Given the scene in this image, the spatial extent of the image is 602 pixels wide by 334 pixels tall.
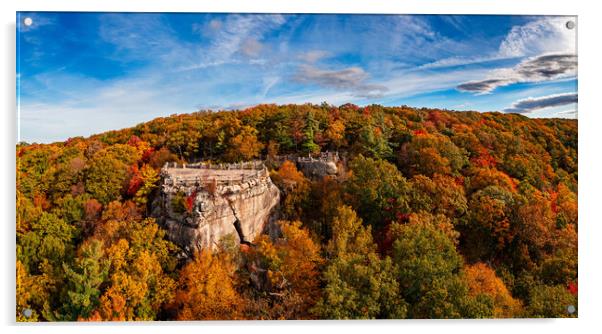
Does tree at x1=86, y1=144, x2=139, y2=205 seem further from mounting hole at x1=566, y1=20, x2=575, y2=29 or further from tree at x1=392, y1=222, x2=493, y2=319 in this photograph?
mounting hole at x1=566, y1=20, x2=575, y2=29

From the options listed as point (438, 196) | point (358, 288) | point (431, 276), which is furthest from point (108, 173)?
point (438, 196)

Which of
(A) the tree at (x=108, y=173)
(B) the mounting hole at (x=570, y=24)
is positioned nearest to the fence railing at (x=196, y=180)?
(A) the tree at (x=108, y=173)

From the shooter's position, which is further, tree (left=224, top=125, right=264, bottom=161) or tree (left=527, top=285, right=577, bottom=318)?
tree (left=224, top=125, right=264, bottom=161)

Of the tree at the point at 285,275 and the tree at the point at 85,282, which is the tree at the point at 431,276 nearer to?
the tree at the point at 285,275

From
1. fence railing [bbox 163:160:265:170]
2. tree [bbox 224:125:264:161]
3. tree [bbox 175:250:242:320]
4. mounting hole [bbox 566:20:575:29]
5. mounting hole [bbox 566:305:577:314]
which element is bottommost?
mounting hole [bbox 566:305:577:314]

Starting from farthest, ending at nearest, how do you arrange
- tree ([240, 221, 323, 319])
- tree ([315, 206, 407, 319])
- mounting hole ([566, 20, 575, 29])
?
1. mounting hole ([566, 20, 575, 29])
2. tree ([240, 221, 323, 319])
3. tree ([315, 206, 407, 319])

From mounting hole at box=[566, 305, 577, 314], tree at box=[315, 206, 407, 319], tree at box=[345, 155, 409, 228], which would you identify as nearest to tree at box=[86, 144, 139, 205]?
tree at box=[315, 206, 407, 319]
